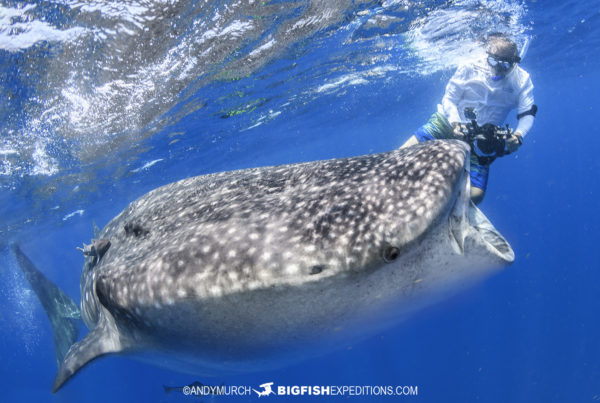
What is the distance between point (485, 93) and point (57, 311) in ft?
34.1

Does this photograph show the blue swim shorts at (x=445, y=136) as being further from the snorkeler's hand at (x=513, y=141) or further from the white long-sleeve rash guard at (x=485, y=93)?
the snorkeler's hand at (x=513, y=141)

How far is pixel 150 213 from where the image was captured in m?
3.50

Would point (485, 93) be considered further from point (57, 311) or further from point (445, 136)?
point (57, 311)

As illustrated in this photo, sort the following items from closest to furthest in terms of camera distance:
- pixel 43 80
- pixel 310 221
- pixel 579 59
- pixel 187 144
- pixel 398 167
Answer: pixel 310 221 < pixel 398 167 < pixel 43 80 < pixel 187 144 < pixel 579 59

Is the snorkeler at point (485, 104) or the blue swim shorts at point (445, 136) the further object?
the blue swim shorts at point (445, 136)

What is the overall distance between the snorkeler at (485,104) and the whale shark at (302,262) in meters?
3.59

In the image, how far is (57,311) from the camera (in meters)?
8.39

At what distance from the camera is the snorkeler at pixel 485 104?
6062 mm

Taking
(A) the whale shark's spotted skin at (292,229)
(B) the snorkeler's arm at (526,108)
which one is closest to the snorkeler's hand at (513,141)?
(B) the snorkeler's arm at (526,108)

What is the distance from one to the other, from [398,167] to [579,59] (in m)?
32.4

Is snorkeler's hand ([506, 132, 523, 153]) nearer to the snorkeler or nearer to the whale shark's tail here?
the snorkeler

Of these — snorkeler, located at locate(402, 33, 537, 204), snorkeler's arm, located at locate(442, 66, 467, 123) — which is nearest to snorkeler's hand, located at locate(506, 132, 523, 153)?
snorkeler, located at locate(402, 33, 537, 204)

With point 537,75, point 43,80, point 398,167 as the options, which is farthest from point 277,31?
point 537,75

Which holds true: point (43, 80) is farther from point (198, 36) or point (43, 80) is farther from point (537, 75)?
point (537, 75)
